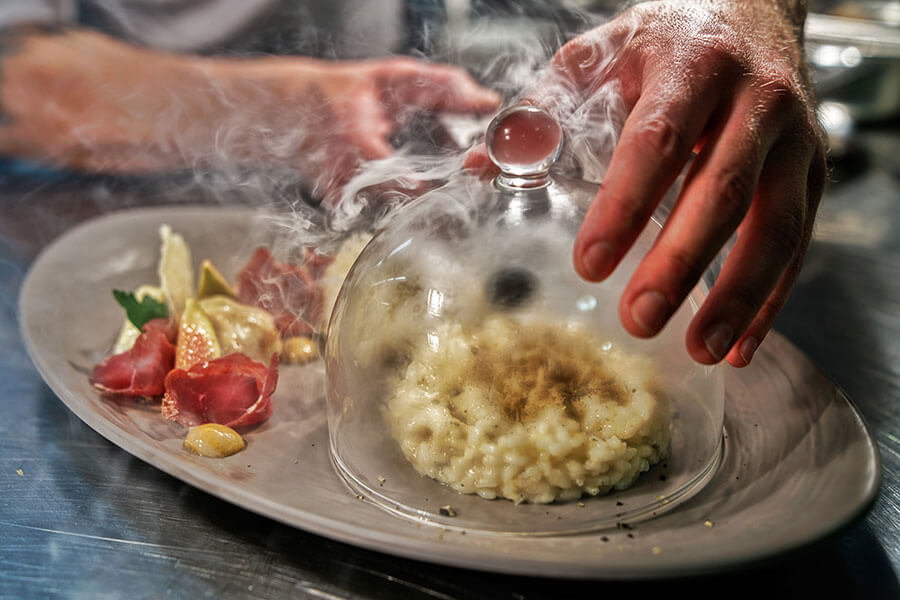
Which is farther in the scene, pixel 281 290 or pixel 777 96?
pixel 281 290

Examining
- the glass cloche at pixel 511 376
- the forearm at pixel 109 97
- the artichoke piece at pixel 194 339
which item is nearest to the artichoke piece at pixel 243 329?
the artichoke piece at pixel 194 339

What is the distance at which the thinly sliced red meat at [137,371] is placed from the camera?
87 cm

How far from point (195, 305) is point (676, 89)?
0.64 metres

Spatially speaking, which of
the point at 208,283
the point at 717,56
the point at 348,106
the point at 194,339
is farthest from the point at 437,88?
the point at 717,56

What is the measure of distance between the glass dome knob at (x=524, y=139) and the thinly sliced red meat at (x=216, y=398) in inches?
14.7

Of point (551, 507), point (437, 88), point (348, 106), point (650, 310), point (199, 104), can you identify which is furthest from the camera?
point (199, 104)

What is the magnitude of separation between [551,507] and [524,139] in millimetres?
325

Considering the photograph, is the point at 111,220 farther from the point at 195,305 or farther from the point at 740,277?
the point at 740,277

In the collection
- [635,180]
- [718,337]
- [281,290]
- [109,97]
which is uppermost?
[635,180]

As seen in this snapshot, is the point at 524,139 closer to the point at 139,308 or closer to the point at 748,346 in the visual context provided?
the point at 748,346

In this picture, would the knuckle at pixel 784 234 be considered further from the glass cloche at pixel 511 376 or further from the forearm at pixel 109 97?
the forearm at pixel 109 97

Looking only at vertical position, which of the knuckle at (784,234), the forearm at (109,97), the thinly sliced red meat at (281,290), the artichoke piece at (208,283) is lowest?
the forearm at (109,97)

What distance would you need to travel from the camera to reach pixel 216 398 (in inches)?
32.4

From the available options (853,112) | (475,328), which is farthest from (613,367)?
(853,112)
